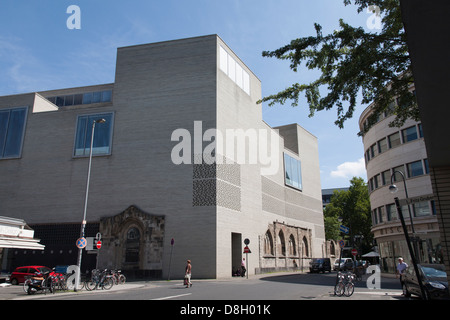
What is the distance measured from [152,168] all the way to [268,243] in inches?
722

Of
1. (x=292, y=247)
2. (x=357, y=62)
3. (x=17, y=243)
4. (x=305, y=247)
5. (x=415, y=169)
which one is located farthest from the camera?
(x=305, y=247)

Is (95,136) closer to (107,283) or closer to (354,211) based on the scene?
(107,283)

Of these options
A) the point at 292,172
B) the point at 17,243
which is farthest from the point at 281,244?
the point at 17,243

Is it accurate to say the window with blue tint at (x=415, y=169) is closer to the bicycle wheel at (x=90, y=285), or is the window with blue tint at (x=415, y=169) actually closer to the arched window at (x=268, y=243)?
the arched window at (x=268, y=243)

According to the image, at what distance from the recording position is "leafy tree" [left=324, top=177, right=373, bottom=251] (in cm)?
7600

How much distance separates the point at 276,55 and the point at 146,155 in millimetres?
26875

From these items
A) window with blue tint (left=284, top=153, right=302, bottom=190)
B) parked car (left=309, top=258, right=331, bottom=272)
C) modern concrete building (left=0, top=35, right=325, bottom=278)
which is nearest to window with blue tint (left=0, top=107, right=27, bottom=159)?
modern concrete building (left=0, top=35, right=325, bottom=278)

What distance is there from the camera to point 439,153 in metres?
7.53

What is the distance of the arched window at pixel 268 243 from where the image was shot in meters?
43.0

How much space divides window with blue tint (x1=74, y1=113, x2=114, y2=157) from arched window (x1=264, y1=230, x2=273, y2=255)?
21.0 meters

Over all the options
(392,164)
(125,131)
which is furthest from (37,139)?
(392,164)

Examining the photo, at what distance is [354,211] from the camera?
77.1 m

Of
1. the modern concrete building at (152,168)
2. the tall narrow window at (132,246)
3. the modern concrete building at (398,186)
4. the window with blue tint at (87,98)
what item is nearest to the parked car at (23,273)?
the modern concrete building at (152,168)

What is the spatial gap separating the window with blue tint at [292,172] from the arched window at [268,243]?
426 inches
